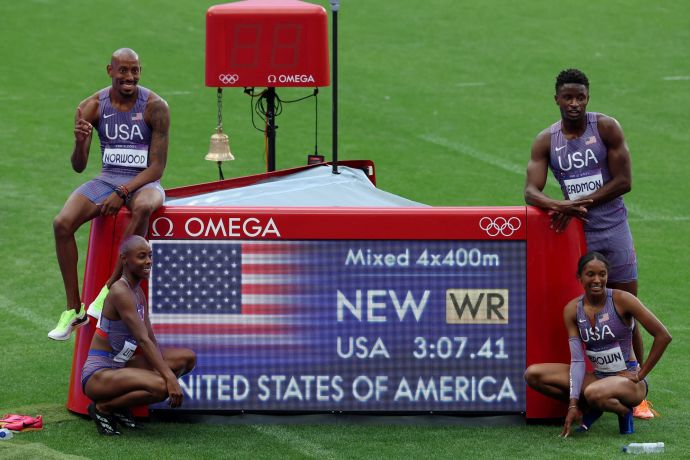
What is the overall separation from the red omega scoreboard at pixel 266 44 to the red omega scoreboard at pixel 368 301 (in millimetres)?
3749

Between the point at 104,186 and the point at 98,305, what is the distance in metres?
0.79

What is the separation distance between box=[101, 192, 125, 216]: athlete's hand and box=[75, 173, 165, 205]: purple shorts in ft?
0.40

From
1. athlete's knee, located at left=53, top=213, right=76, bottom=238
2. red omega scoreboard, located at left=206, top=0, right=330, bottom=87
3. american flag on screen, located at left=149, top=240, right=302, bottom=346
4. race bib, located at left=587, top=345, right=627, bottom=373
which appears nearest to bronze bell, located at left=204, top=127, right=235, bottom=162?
red omega scoreboard, located at left=206, top=0, right=330, bottom=87

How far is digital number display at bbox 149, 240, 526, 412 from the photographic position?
866 cm

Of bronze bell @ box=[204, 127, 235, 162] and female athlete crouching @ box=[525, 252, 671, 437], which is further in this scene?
bronze bell @ box=[204, 127, 235, 162]

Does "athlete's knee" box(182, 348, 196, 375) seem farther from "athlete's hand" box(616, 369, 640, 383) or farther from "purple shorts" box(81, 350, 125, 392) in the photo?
"athlete's hand" box(616, 369, 640, 383)

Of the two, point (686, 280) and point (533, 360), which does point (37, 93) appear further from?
point (533, 360)

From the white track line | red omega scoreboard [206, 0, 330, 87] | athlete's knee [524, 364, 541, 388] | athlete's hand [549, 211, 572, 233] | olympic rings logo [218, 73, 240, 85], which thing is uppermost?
red omega scoreboard [206, 0, 330, 87]

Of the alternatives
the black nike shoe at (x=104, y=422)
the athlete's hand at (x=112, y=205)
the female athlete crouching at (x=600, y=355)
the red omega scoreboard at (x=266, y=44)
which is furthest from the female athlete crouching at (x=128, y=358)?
the red omega scoreboard at (x=266, y=44)

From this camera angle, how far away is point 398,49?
2186 cm

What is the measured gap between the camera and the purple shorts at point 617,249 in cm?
882

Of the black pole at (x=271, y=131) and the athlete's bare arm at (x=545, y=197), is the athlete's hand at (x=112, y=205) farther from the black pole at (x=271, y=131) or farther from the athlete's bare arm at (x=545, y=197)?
the black pole at (x=271, y=131)

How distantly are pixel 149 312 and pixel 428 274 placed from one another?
5.32 ft

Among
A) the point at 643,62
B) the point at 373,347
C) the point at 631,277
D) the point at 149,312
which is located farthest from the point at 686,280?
the point at 643,62
